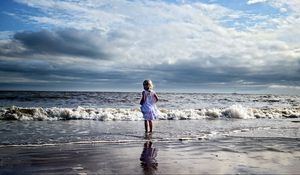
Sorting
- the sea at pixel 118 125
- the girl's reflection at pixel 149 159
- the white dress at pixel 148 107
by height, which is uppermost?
the white dress at pixel 148 107

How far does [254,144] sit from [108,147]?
4407 mm

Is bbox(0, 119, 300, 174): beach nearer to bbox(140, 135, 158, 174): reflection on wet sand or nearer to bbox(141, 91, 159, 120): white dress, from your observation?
bbox(140, 135, 158, 174): reflection on wet sand

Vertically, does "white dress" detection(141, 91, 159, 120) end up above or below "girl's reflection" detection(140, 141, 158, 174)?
above

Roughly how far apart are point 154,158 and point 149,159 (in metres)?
0.17

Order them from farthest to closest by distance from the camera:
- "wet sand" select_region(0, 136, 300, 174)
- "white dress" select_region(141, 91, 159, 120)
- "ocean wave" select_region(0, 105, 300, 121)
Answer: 1. "ocean wave" select_region(0, 105, 300, 121)
2. "white dress" select_region(141, 91, 159, 120)
3. "wet sand" select_region(0, 136, 300, 174)

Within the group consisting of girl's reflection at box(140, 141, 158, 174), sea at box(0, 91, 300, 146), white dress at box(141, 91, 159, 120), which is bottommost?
girl's reflection at box(140, 141, 158, 174)

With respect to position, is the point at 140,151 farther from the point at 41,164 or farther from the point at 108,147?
the point at 41,164

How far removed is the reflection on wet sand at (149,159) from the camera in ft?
20.1

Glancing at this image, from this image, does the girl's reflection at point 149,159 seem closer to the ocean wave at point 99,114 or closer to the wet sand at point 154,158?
the wet sand at point 154,158

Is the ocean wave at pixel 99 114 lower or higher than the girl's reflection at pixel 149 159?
higher

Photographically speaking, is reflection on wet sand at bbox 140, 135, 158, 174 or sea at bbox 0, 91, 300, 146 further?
sea at bbox 0, 91, 300, 146

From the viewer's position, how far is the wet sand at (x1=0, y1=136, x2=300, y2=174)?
6059 millimetres

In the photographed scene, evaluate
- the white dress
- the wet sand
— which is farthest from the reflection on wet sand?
the white dress

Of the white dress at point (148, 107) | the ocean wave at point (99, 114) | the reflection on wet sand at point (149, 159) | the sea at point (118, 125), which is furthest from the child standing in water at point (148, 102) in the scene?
the ocean wave at point (99, 114)
